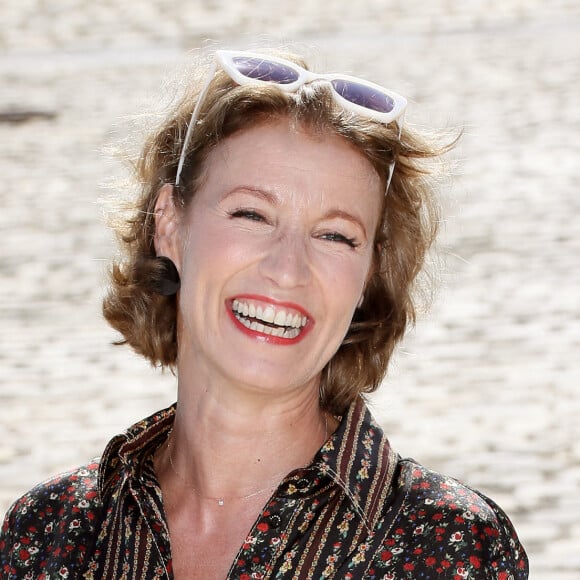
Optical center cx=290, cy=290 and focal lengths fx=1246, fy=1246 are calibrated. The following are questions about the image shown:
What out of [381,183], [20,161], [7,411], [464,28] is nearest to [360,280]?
[381,183]

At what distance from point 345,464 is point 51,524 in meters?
0.65

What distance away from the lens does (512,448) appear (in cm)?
629

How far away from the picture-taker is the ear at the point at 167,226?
2.76 m

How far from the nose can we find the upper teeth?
0.18ft

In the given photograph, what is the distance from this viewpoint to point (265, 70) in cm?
259

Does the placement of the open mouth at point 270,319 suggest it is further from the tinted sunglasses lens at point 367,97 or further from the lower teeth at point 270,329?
the tinted sunglasses lens at point 367,97

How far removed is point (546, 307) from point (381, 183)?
5.83 meters

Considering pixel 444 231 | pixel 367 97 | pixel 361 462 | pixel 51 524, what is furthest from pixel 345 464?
pixel 444 231

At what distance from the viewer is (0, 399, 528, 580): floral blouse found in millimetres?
2275

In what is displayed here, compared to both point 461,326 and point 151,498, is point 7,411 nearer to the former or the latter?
point 461,326

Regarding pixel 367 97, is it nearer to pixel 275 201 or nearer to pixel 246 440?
pixel 275 201

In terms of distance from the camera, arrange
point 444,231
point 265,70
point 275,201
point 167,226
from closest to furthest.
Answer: point 275,201 < point 265,70 < point 167,226 < point 444,231

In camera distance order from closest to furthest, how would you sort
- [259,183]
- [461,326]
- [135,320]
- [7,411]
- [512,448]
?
[259,183] < [135,320] < [512,448] < [7,411] < [461,326]

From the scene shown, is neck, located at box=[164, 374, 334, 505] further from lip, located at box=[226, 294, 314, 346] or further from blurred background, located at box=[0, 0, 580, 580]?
blurred background, located at box=[0, 0, 580, 580]
